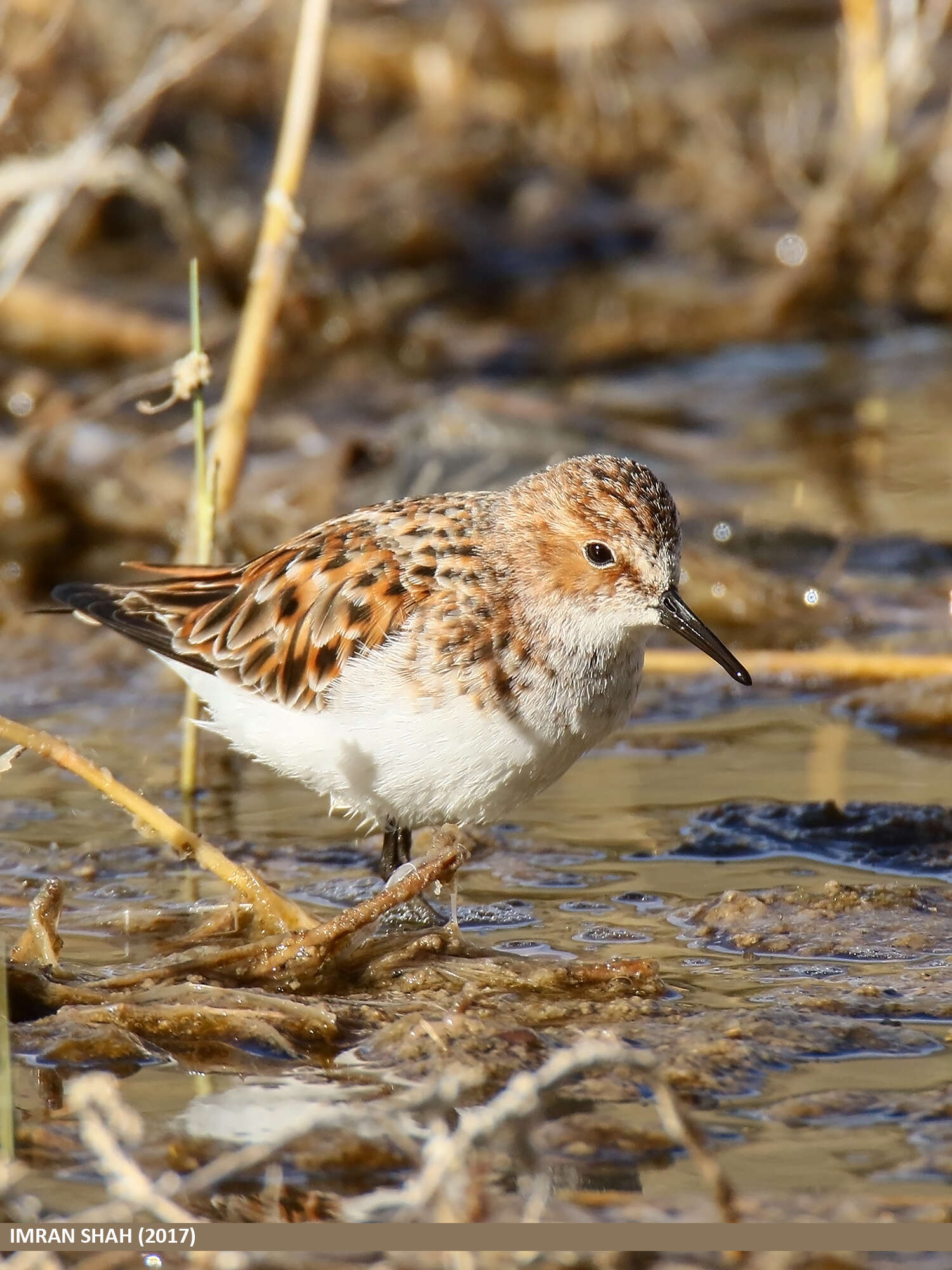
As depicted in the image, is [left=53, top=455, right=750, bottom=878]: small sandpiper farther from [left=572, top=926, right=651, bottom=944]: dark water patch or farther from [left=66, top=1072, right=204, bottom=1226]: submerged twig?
[left=66, top=1072, right=204, bottom=1226]: submerged twig

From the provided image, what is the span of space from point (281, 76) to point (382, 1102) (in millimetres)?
10661

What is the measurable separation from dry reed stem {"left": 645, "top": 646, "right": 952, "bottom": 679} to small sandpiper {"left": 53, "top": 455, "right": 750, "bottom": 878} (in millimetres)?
1688

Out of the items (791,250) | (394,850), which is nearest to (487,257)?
(791,250)

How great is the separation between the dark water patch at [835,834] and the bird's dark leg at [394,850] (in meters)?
0.91

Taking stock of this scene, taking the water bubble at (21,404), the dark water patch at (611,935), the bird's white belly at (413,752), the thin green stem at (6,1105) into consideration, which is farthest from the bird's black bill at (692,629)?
the water bubble at (21,404)

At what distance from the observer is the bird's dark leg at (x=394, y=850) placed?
5887 mm

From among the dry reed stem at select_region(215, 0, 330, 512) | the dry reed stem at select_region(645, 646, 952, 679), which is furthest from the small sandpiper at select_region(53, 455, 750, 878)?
the dry reed stem at select_region(645, 646, 952, 679)

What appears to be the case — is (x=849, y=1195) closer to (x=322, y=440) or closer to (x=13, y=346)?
(x=322, y=440)

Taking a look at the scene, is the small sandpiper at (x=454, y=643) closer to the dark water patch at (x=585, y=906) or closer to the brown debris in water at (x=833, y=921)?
the dark water patch at (x=585, y=906)

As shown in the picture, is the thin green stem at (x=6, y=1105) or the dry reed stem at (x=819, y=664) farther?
the dry reed stem at (x=819, y=664)

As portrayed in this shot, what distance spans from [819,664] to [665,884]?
1712mm

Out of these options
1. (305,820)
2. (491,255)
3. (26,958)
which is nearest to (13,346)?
(491,255)

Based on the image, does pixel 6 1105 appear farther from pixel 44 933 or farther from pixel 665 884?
pixel 665 884

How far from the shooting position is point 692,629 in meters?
5.44
